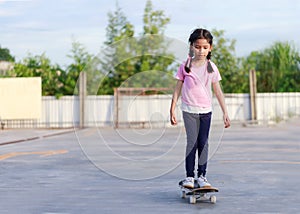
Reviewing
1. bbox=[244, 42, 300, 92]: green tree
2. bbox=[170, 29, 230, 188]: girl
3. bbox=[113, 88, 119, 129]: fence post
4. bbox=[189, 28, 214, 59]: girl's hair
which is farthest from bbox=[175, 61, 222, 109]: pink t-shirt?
bbox=[244, 42, 300, 92]: green tree

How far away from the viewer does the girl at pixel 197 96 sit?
6.40 meters

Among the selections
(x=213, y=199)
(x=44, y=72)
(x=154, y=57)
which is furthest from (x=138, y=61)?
(x=213, y=199)

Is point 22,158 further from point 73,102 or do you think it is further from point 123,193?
point 73,102

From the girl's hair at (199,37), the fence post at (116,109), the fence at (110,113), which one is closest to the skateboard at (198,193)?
the girl's hair at (199,37)

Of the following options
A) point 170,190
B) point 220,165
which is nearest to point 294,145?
point 220,165

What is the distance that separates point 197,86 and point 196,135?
0.47 meters

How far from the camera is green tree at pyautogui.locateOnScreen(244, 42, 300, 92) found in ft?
117

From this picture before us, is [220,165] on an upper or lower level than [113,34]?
lower

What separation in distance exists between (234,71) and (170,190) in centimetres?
2989

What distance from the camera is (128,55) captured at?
13.6 metres

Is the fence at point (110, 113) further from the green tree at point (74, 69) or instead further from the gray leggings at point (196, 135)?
the gray leggings at point (196, 135)

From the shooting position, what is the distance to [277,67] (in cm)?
3791

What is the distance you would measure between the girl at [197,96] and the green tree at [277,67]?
1153 inches

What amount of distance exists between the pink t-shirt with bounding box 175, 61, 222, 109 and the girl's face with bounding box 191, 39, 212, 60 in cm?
13
